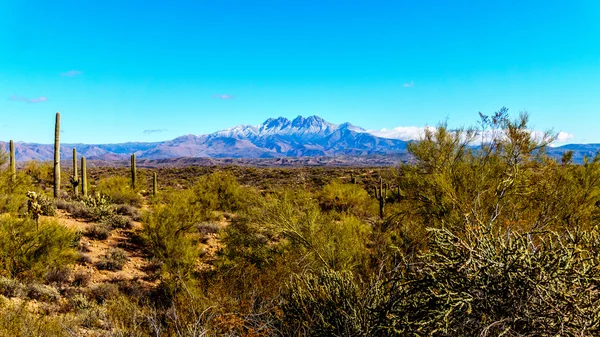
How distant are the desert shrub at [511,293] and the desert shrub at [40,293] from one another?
7.61 metres

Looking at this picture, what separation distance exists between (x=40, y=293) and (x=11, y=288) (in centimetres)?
52

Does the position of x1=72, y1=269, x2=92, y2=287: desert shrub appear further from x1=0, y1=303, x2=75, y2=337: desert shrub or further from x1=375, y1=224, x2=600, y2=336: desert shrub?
x1=375, y1=224, x2=600, y2=336: desert shrub

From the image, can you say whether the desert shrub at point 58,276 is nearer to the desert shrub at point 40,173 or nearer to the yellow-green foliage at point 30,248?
the yellow-green foliage at point 30,248

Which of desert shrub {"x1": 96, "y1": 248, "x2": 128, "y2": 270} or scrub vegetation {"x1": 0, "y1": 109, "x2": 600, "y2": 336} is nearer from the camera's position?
scrub vegetation {"x1": 0, "y1": 109, "x2": 600, "y2": 336}

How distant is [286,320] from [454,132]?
30.1 ft

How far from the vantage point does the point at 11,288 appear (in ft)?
22.8

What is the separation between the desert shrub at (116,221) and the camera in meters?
12.8

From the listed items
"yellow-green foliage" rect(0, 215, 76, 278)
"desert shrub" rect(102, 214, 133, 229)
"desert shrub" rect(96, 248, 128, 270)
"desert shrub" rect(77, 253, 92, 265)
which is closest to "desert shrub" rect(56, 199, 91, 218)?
"desert shrub" rect(102, 214, 133, 229)

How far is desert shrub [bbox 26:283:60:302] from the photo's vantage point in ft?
23.2

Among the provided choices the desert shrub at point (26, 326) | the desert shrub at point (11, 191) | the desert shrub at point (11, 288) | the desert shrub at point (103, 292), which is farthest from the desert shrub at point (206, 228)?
the desert shrub at point (26, 326)

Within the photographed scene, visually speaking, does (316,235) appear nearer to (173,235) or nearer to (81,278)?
(173,235)

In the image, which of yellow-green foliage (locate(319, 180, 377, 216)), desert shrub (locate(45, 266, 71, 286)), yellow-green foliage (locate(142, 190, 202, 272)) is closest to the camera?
desert shrub (locate(45, 266, 71, 286))

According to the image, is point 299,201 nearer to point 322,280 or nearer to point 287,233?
point 287,233

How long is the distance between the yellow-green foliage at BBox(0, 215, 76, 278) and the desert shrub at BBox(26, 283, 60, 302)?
2.54ft
